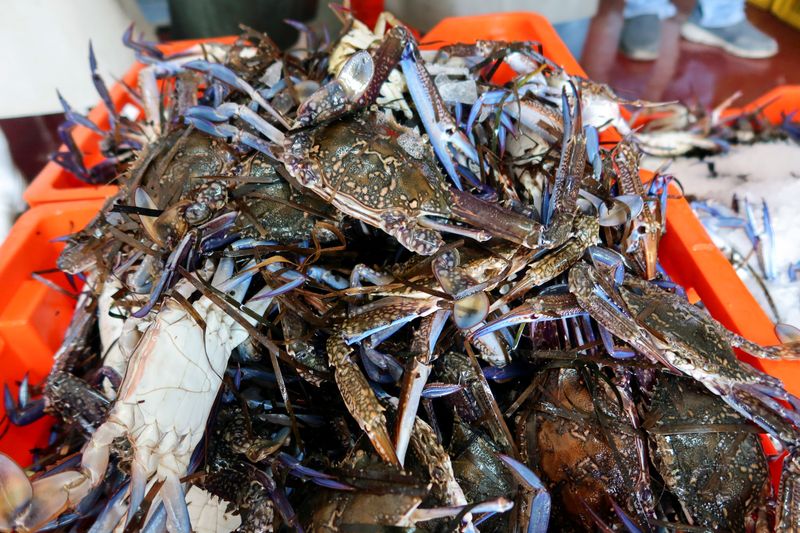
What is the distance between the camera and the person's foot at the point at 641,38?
2.98m

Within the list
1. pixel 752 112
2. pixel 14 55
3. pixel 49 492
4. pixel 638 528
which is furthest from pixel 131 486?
pixel 752 112

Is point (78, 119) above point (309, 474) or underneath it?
above

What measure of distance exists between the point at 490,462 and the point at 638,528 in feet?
0.93

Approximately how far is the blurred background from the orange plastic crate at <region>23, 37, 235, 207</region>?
0.18 m

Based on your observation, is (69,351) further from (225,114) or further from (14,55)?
(14,55)

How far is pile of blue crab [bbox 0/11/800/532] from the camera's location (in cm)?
92

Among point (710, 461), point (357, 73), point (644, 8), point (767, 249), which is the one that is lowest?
point (767, 249)

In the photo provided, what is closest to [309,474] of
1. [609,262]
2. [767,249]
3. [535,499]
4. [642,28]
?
[535,499]

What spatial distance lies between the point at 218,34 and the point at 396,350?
251cm

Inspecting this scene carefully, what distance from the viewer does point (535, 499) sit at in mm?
876

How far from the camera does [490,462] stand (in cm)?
100

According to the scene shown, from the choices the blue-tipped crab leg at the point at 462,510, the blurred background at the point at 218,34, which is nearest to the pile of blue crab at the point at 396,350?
the blue-tipped crab leg at the point at 462,510

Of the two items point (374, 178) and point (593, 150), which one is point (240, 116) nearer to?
point (374, 178)

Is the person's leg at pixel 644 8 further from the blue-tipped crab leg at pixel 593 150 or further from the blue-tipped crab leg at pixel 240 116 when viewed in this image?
the blue-tipped crab leg at pixel 240 116
